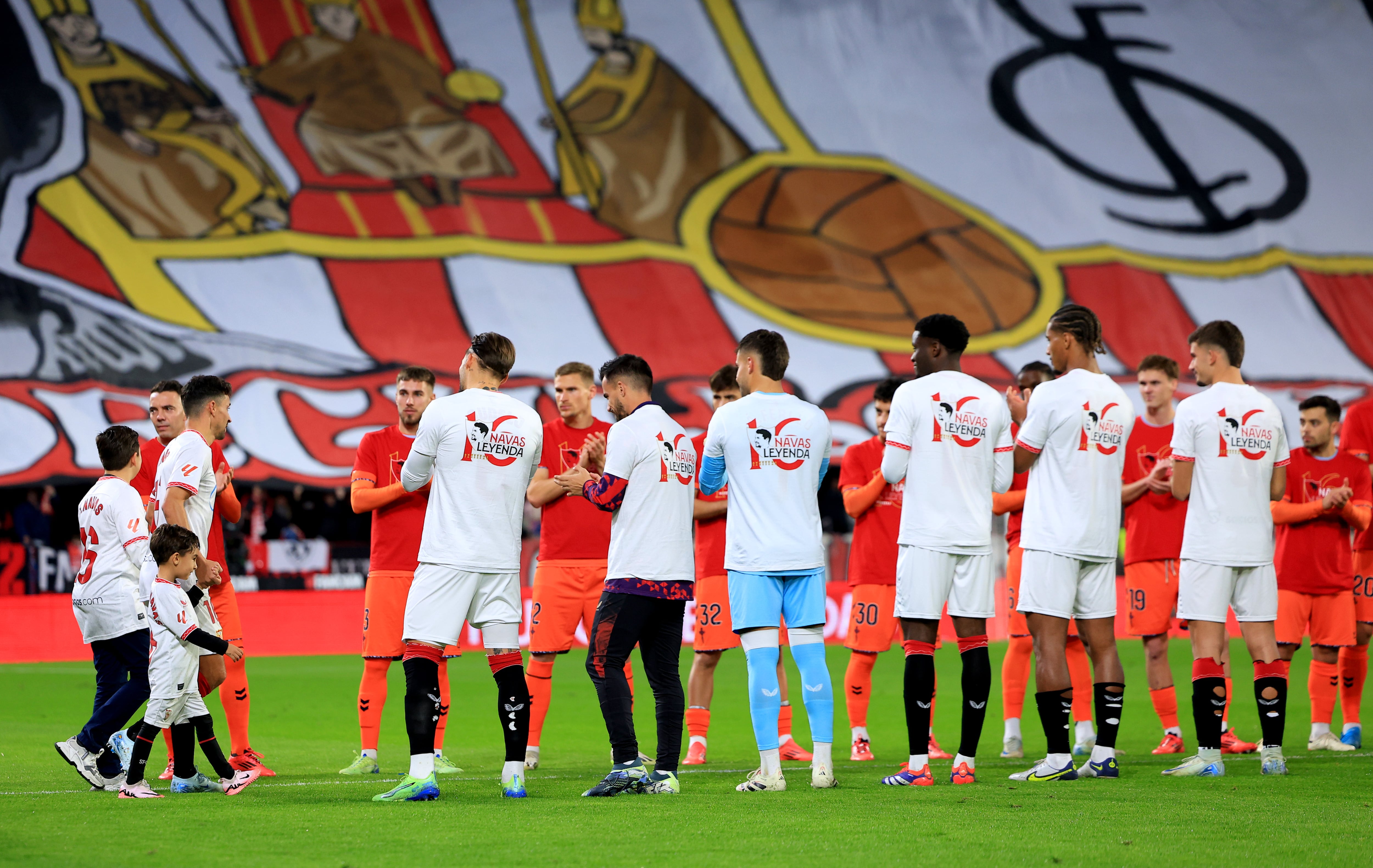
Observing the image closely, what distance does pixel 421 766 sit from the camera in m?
6.85

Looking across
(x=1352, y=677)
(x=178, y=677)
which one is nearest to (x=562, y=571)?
(x=178, y=677)

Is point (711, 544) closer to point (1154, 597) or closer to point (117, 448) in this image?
point (1154, 597)

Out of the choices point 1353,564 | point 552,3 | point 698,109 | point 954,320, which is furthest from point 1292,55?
point 954,320

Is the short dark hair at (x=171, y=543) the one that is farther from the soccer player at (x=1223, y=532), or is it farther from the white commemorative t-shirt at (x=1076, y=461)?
the soccer player at (x=1223, y=532)

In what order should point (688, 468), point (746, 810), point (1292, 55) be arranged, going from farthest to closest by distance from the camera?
point (1292, 55) < point (688, 468) < point (746, 810)

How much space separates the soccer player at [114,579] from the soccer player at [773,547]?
3430 millimetres

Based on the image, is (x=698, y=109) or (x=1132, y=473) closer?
(x=1132, y=473)

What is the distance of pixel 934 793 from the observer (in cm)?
697

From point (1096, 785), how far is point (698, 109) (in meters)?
21.1

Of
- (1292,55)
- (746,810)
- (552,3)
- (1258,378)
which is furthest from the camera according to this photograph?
(1292,55)

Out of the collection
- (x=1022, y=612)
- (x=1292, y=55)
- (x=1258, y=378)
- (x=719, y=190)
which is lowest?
(x=1022, y=612)

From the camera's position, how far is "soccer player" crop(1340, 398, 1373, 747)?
9.73m

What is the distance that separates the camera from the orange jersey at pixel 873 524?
9281 millimetres

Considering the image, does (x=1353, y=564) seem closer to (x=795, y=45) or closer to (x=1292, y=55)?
A: (x=795, y=45)
